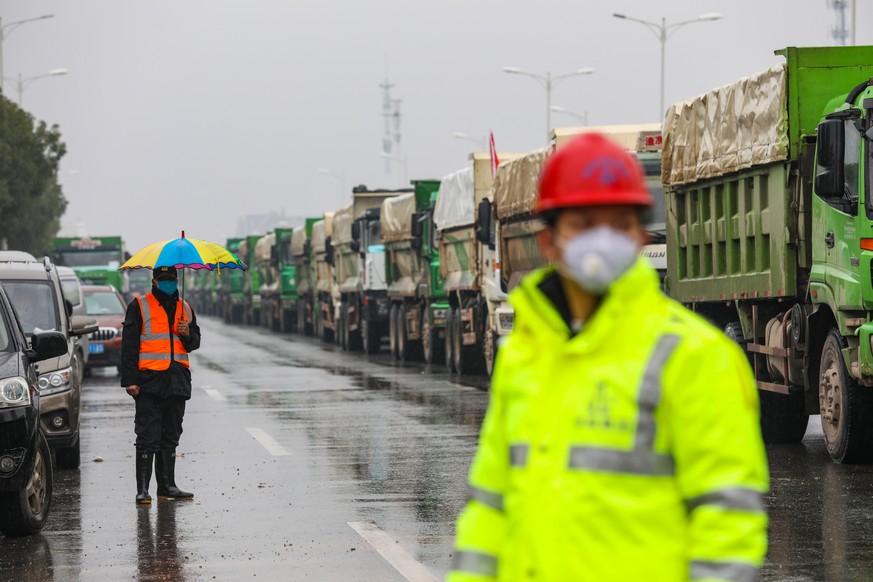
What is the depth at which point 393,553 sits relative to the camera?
30.7 ft

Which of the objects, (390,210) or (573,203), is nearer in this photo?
(573,203)

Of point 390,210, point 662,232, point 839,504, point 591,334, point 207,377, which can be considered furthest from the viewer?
point 390,210

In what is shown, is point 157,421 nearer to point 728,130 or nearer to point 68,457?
point 68,457

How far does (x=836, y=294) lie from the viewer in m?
13.2

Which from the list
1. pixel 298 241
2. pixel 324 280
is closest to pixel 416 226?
pixel 324 280

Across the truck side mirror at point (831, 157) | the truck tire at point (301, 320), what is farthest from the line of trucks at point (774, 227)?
the truck tire at point (301, 320)

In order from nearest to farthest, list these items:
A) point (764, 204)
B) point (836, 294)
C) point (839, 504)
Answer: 1. point (839, 504)
2. point (836, 294)
3. point (764, 204)

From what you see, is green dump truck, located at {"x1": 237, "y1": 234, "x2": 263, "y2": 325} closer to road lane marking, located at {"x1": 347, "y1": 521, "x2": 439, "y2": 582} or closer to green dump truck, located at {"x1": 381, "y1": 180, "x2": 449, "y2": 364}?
green dump truck, located at {"x1": 381, "y1": 180, "x2": 449, "y2": 364}

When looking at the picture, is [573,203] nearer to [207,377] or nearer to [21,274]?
[21,274]

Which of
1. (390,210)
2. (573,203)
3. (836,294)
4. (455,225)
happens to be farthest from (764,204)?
(390,210)

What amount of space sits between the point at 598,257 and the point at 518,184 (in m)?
20.9

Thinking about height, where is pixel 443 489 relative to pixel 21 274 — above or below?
below

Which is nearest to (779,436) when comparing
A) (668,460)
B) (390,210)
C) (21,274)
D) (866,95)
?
(866,95)

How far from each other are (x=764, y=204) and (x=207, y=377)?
15.6 m
